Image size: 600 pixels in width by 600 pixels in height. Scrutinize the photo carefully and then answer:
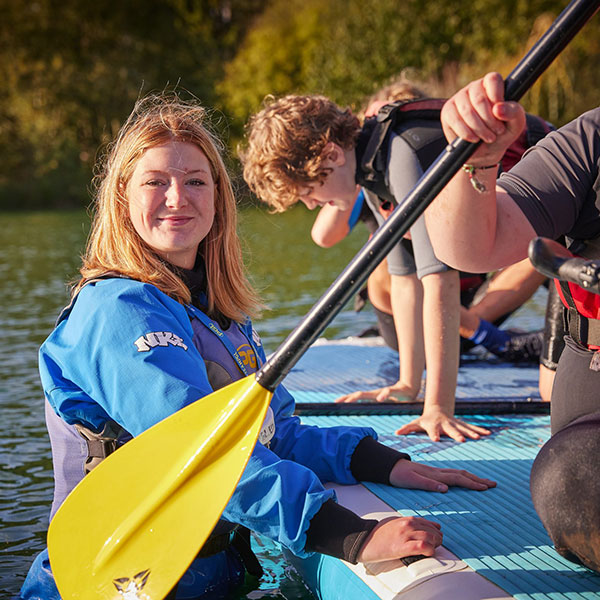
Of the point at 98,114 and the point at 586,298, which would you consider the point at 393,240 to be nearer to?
the point at 586,298

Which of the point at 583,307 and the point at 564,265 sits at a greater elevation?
the point at 564,265

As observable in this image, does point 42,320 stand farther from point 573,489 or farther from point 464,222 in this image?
point 573,489

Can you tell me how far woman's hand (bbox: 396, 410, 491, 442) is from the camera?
2.37 metres

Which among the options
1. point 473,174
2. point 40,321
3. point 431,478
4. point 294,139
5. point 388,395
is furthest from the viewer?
point 40,321

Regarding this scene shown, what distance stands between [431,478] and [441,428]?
0.44 metres

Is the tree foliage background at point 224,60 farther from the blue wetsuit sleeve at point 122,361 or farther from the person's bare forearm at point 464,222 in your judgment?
the blue wetsuit sleeve at point 122,361

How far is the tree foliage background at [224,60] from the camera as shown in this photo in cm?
2087

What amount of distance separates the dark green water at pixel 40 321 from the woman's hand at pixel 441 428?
1.90 ft

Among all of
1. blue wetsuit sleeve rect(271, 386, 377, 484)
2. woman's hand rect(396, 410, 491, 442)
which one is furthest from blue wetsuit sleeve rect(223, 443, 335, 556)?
woman's hand rect(396, 410, 491, 442)

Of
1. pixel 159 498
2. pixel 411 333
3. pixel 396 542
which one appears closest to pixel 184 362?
pixel 159 498

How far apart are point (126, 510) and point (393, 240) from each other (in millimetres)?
774

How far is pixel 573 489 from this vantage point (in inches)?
51.8

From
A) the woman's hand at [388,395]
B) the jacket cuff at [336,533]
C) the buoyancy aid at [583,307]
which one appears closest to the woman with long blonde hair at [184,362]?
the jacket cuff at [336,533]

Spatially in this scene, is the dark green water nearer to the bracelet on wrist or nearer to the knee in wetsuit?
the knee in wetsuit
